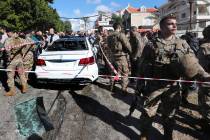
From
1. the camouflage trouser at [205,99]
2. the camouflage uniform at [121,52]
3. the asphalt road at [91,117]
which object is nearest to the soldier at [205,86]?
the camouflage trouser at [205,99]

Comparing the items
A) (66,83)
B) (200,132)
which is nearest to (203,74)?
(200,132)

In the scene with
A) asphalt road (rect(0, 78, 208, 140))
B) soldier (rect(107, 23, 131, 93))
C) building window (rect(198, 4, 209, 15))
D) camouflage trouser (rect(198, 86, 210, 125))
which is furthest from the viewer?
building window (rect(198, 4, 209, 15))

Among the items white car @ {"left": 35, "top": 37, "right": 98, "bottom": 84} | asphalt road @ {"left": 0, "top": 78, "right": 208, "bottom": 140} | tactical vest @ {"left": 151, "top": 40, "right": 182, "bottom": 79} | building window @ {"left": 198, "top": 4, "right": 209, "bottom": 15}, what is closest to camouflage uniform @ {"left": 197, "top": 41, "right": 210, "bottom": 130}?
asphalt road @ {"left": 0, "top": 78, "right": 208, "bottom": 140}

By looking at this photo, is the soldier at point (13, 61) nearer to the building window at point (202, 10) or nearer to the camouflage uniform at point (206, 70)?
the camouflage uniform at point (206, 70)

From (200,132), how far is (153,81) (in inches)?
65.9

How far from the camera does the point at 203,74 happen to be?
204 inches

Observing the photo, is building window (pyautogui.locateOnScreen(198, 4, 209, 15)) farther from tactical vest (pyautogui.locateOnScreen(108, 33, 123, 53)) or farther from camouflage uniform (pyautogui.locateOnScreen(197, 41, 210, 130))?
camouflage uniform (pyautogui.locateOnScreen(197, 41, 210, 130))

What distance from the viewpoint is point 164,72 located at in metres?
5.65

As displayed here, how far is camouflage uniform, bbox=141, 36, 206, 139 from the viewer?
17.6 feet

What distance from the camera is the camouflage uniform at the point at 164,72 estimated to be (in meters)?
5.38

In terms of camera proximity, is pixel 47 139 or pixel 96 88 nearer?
pixel 47 139

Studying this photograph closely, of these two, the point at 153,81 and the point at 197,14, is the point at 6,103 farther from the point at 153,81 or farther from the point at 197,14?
the point at 197,14

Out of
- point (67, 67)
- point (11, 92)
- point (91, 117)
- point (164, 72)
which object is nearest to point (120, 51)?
point (67, 67)

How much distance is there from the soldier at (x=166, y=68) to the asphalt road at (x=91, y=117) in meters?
0.76
